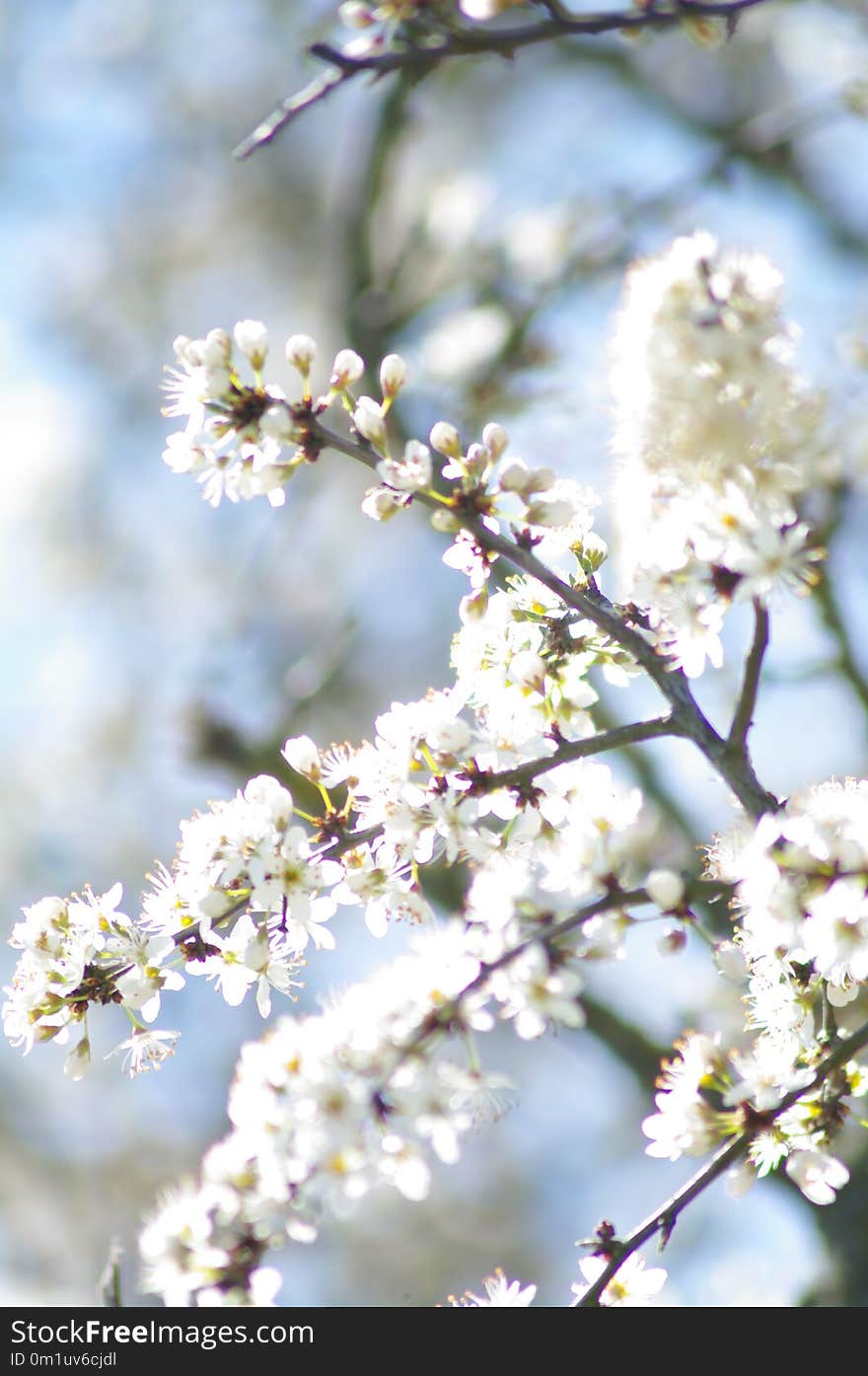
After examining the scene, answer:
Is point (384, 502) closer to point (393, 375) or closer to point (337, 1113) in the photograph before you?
point (393, 375)

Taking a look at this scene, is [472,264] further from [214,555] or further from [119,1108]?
[119,1108]

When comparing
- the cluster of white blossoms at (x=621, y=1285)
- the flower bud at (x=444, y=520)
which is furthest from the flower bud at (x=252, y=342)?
the cluster of white blossoms at (x=621, y=1285)

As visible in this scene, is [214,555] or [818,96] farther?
[214,555]

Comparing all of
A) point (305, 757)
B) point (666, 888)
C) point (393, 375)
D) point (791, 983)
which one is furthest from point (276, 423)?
point (791, 983)

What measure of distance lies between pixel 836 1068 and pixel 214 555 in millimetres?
6123

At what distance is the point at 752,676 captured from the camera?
1.38m

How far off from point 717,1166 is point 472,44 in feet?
4.59

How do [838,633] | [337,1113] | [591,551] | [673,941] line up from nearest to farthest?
[337,1113]
[673,941]
[591,551]
[838,633]

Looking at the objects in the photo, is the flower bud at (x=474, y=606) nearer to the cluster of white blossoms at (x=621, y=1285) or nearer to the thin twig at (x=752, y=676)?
the thin twig at (x=752, y=676)

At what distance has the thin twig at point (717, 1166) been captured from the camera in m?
1.37

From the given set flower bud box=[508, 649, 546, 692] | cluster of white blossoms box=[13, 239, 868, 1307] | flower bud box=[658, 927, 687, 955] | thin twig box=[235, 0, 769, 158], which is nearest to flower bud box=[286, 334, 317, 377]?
cluster of white blossoms box=[13, 239, 868, 1307]

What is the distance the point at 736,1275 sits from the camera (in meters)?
4.30
